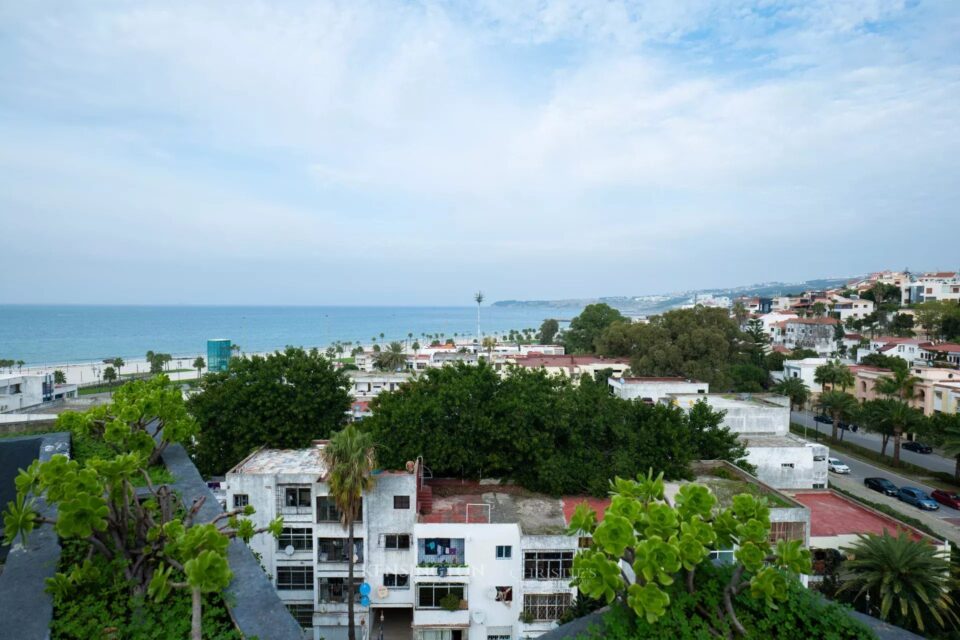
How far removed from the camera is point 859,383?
5178 cm

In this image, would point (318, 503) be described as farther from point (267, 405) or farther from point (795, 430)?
point (795, 430)

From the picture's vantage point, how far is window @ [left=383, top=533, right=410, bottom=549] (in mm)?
18547

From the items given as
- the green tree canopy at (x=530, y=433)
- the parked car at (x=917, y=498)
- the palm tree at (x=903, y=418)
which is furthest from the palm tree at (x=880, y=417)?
the green tree canopy at (x=530, y=433)

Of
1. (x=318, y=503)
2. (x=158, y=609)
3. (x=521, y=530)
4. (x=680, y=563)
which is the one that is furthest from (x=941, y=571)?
(x=158, y=609)

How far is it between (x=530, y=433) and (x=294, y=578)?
33.1ft

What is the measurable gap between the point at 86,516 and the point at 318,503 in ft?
A: 43.5

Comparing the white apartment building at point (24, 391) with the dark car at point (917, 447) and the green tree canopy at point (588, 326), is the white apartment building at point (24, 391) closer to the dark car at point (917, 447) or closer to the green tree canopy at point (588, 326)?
the green tree canopy at point (588, 326)

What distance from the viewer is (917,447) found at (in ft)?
140

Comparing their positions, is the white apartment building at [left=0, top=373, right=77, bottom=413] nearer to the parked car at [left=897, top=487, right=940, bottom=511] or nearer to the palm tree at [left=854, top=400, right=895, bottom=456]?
the parked car at [left=897, top=487, right=940, bottom=511]

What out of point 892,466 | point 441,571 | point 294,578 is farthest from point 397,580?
point 892,466

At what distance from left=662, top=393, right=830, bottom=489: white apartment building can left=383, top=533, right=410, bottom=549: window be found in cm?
1556

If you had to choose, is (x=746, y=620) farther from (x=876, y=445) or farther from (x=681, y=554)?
(x=876, y=445)

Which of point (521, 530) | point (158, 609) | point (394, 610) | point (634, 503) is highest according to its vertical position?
point (634, 503)

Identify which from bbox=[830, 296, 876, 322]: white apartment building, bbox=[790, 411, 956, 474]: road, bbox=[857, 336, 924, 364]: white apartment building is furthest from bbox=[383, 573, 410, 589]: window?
bbox=[830, 296, 876, 322]: white apartment building
